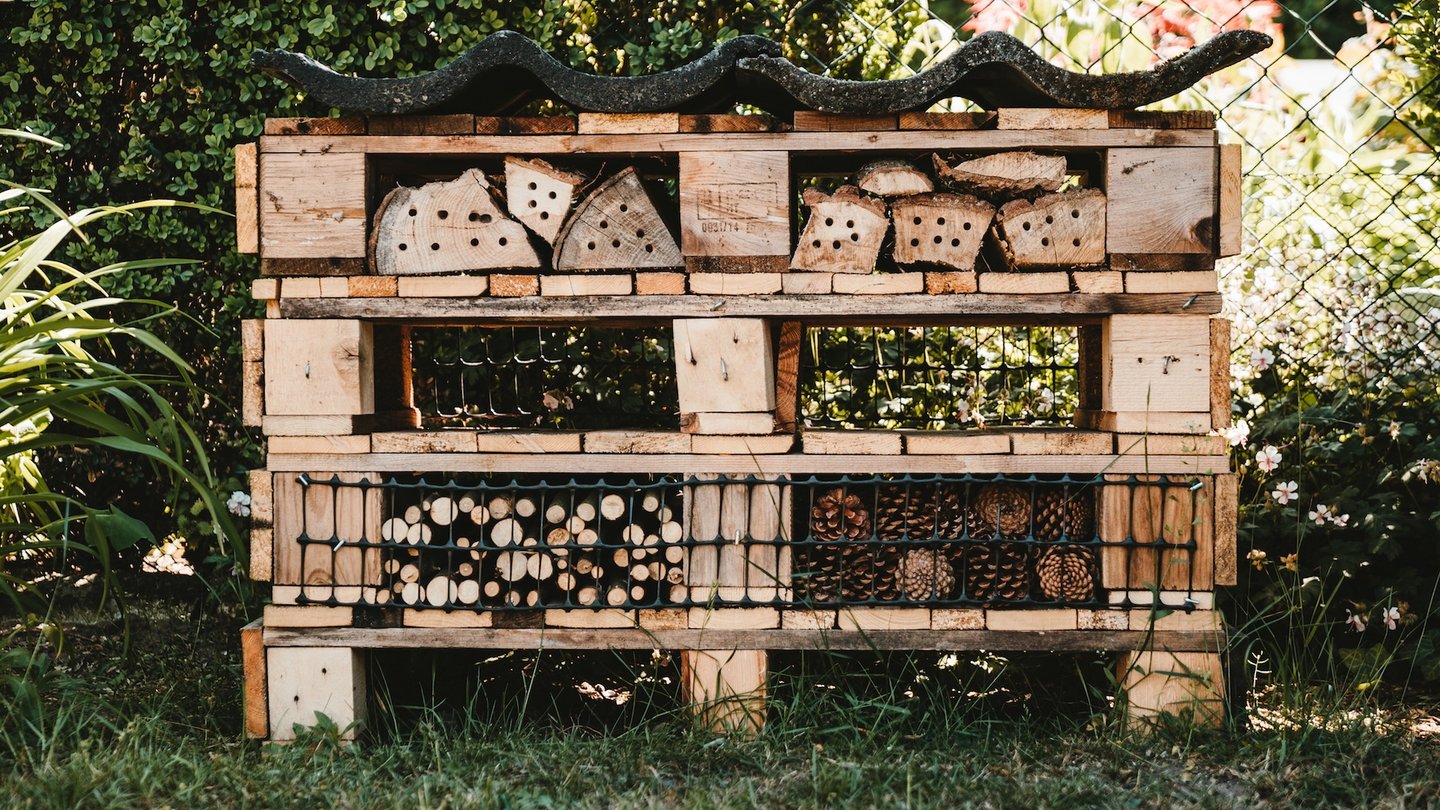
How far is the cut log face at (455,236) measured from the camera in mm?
2350

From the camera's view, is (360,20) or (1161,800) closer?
(1161,800)

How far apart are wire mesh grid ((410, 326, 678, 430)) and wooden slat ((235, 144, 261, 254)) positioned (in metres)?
0.83

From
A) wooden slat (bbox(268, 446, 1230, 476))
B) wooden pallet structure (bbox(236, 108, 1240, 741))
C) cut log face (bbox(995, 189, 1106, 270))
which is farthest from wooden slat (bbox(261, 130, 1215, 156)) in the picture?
wooden slat (bbox(268, 446, 1230, 476))

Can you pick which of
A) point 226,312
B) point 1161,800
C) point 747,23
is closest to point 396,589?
point 226,312

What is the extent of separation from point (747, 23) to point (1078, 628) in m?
1.98

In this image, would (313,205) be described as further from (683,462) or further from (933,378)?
(933,378)

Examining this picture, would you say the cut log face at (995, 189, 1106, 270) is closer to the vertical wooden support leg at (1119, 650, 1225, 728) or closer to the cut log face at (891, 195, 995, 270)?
the cut log face at (891, 195, 995, 270)

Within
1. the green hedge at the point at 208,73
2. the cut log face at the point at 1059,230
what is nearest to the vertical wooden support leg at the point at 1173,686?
the cut log face at the point at 1059,230

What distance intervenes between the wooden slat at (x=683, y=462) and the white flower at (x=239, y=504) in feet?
2.67

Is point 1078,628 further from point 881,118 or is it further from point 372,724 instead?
point 372,724

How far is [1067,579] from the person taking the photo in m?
2.39

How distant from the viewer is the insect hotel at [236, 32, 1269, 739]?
2301mm

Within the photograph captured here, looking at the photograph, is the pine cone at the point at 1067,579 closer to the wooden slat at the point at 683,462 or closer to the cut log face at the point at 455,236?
the wooden slat at the point at 683,462

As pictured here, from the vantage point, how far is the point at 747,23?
10.1 feet
